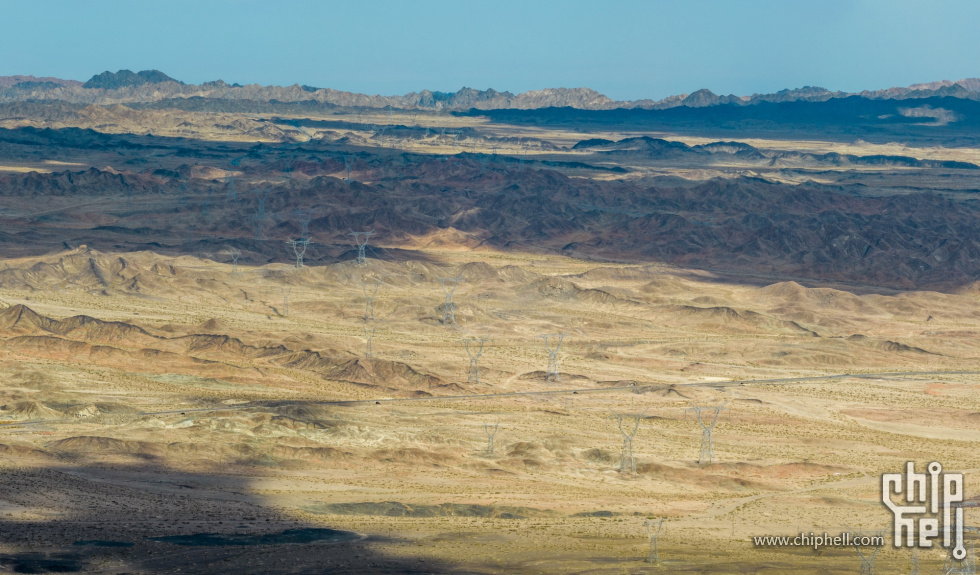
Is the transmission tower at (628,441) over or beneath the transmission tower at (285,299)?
beneath

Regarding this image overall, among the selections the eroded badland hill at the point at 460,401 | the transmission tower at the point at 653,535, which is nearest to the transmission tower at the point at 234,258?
the eroded badland hill at the point at 460,401

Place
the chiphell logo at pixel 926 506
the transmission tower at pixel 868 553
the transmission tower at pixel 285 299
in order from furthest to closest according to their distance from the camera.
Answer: the transmission tower at pixel 285 299, the chiphell logo at pixel 926 506, the transmission tower at pixel 868 553

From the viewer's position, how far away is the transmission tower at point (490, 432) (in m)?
81.1

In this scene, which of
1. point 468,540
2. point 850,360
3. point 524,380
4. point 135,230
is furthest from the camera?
point 135,230

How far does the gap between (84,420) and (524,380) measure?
122 ft

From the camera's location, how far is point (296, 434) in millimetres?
83000

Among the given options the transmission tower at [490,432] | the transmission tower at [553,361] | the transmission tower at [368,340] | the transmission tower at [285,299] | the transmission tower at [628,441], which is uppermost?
the transmission tower at [285,299]

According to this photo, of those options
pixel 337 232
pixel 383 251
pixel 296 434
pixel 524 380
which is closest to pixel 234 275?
pixel 383 251

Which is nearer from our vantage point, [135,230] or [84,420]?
[84,420]

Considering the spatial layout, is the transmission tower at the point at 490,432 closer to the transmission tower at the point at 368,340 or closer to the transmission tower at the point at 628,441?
the transmission tower at the point at 628,441

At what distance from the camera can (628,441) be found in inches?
3354

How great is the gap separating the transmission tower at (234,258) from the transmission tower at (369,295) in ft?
55.8

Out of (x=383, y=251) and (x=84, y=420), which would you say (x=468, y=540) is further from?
(x=383, y=251)

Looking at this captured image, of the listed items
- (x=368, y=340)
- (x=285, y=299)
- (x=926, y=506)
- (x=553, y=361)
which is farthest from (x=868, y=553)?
(x=285, y=299)
